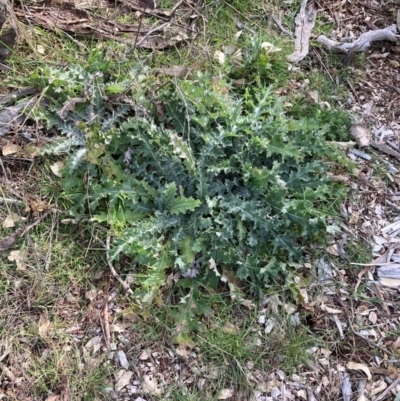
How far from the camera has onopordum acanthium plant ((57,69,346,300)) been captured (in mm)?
2602

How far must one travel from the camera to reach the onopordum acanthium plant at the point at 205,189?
260cm

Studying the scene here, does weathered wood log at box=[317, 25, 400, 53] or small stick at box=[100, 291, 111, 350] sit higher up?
weathered wood log at box=[317, 25, 400, 53]

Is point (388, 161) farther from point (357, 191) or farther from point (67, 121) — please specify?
point (67, 121)

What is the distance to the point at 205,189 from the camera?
2682 mm

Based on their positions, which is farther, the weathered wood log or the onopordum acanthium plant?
the weathered wood log

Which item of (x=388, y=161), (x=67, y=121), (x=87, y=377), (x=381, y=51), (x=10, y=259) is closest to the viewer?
(x=87, y=377)

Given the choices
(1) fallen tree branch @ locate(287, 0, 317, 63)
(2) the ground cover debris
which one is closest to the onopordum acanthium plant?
(2) the ground cover debris

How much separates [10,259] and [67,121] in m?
0.84

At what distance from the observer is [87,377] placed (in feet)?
7.95

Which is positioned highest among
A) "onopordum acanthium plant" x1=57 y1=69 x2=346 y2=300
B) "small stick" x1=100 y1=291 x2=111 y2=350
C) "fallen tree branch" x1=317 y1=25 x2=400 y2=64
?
"fallen tree branch" x1=317 y1=25 x2=400 y2=64

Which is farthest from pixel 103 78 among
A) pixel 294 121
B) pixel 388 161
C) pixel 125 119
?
pixel 388 161

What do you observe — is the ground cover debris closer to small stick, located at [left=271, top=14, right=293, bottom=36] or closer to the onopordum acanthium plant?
the onopordum acanthium plant

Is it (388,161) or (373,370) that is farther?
(388,161)

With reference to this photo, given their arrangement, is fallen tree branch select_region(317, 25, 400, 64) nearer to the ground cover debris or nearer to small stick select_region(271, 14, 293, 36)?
small stick select_region(271, 14, 293, 36)
